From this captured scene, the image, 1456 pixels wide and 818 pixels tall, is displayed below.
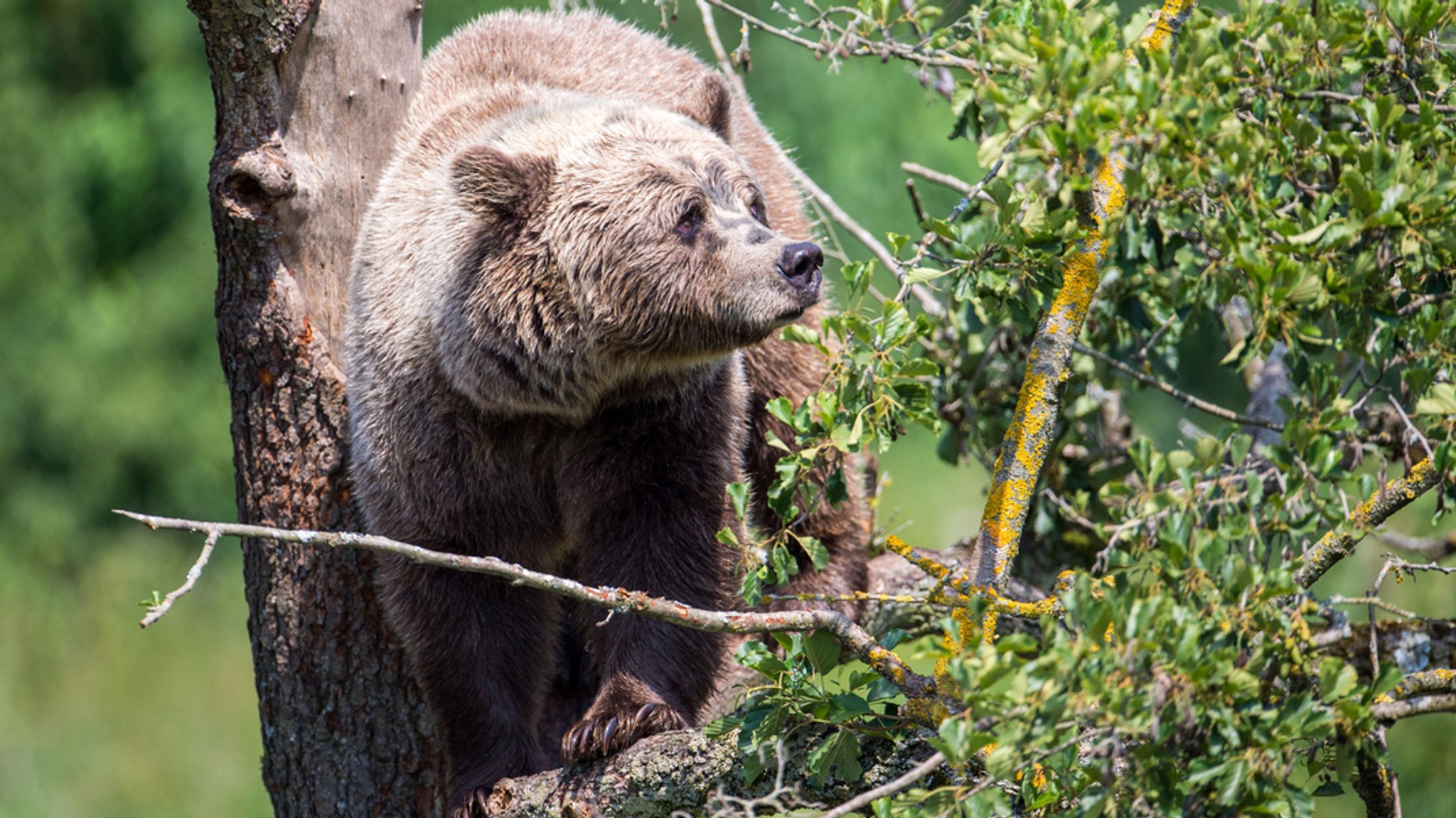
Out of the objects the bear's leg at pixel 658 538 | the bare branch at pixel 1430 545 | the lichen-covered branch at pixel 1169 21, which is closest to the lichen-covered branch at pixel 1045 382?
the lichen-covered branch at pixel 1169 21

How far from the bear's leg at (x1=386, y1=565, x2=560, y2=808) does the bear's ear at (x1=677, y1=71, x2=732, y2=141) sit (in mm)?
1473

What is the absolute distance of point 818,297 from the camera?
130 inches

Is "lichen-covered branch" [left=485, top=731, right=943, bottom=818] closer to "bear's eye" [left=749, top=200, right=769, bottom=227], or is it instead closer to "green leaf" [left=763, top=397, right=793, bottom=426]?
"green leaf" [left=763, top=397, right=793, bottom=426]

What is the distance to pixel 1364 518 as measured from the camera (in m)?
2.43

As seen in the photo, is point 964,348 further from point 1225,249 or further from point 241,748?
point 241,748

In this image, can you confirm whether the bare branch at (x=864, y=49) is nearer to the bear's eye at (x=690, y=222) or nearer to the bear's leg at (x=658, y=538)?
the bear's eye at (x=690, y=222)

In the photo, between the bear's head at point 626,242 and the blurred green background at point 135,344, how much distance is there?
7363 mm

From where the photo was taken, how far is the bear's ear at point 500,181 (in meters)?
3.49

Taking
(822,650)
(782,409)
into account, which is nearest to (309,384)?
(782,409)

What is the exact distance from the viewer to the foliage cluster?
6.63 feet

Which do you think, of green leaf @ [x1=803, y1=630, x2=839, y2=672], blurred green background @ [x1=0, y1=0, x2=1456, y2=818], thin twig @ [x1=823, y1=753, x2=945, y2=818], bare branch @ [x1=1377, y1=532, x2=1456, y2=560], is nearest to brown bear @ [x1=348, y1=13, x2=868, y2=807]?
green leaf @ [x1=803, y1=630, x2=839, y2=672]

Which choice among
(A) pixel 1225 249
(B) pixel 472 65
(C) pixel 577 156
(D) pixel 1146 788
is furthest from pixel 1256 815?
(B) pixel 472 65

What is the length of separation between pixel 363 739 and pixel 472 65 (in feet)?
7.18

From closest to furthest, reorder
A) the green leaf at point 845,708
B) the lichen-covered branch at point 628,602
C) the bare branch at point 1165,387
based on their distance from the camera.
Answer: the lichen-covered branch at point 628,602 → the green leaf at point 845,708 → the bare branch at point 1165,387
